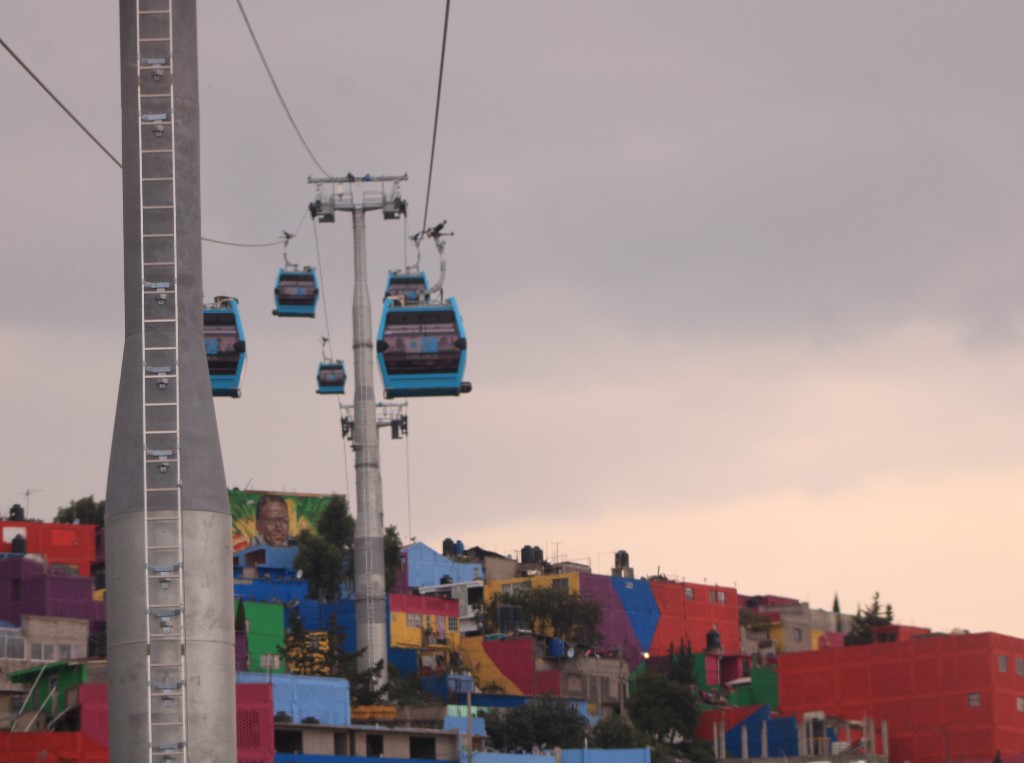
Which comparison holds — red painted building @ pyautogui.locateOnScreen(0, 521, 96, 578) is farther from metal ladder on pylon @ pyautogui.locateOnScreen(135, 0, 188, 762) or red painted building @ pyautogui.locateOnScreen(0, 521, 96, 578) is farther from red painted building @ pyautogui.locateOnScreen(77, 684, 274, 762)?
metal ladder on pylon @ pyautogui.locateOnScreen(135, 0, 188, 762)

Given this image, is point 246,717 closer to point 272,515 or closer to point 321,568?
point 321,568

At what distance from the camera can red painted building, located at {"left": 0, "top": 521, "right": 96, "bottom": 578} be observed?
72.5 m

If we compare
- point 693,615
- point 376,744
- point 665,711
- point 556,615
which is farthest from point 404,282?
point 693,615

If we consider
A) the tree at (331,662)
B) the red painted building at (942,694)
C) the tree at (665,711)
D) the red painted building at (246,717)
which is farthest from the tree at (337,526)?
the red painted building at (246,717)

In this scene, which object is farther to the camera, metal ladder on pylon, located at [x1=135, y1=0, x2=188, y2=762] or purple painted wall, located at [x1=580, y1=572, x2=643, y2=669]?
purple painted wall, located at [x1=580, y1=572, x2=643, y2=669]

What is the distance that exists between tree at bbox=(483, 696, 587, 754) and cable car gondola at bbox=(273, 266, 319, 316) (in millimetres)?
15395

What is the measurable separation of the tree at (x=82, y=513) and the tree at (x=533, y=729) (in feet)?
112

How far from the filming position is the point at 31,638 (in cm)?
5612

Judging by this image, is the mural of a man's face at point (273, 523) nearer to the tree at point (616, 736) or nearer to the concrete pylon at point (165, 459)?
the tree at point (616, 736)

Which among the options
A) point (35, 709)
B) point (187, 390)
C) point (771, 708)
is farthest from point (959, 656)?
point (187, 390)

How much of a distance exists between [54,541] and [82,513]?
17696 mm

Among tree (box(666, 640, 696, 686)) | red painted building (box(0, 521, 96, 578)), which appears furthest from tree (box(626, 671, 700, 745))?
red painted building (box(0, 521, 96, 578))

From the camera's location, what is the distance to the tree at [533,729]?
60.7m

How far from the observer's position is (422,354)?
37.7 meters
